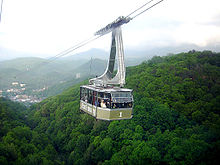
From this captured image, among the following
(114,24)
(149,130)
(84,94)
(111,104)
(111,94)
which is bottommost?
(149,130)

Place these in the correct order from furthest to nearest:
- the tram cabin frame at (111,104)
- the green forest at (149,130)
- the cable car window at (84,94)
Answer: the green forest at (149,130)
the cable car window at (84,94)
the tram cabin frame at (111,104)

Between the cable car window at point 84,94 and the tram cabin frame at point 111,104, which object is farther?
the cable car window at point 84,94

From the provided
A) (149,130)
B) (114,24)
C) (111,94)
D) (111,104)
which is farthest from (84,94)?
(149,130)

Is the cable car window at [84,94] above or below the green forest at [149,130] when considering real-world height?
above

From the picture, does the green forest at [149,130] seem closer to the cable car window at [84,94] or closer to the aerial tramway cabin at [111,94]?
the cable car window at [84,94]

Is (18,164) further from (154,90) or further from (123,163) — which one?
(154,90)

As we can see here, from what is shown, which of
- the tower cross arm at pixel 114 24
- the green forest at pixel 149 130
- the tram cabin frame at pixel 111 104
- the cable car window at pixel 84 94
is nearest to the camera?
the tram cabin frame at pixel 111 104

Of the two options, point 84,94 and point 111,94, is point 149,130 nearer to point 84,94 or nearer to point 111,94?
point 84,94

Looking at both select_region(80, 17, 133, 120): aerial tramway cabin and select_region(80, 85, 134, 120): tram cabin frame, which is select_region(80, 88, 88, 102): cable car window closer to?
select_region(80, 17, 133, 120): aerial tramway cabin

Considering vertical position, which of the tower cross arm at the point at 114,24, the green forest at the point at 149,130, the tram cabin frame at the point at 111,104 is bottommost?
the green forest at the point at 149,130

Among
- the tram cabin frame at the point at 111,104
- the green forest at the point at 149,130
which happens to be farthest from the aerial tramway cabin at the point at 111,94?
the green forest at the point at 149,130
